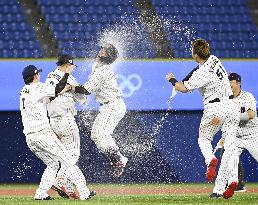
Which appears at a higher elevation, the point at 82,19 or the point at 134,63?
the point at 82,19

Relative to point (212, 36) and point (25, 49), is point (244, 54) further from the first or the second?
point (25, 49)

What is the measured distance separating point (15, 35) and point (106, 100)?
563 cm

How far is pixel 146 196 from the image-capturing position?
14508 mm

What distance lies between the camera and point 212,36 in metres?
21.2

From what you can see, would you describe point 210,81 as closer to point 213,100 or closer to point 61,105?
point 213,100

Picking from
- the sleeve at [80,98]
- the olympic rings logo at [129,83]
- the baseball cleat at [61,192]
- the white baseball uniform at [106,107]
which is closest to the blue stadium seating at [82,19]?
the olympic rings logo at [129,83]

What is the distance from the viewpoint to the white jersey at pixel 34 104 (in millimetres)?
13039

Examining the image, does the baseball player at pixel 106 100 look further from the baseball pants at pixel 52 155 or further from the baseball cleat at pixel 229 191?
the baseball cleat at pixel 229 191

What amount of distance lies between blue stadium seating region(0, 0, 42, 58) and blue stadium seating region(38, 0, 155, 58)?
54 cm

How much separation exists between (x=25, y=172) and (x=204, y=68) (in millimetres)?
7385

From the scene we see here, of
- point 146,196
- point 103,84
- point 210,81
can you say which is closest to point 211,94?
point 210,81

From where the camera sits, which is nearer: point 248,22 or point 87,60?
point 87,60

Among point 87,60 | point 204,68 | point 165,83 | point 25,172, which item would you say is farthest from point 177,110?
point 204,68

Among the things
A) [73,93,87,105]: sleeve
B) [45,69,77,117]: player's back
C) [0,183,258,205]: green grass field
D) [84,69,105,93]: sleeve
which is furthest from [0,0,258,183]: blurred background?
[45,69,77,117]: player's back
